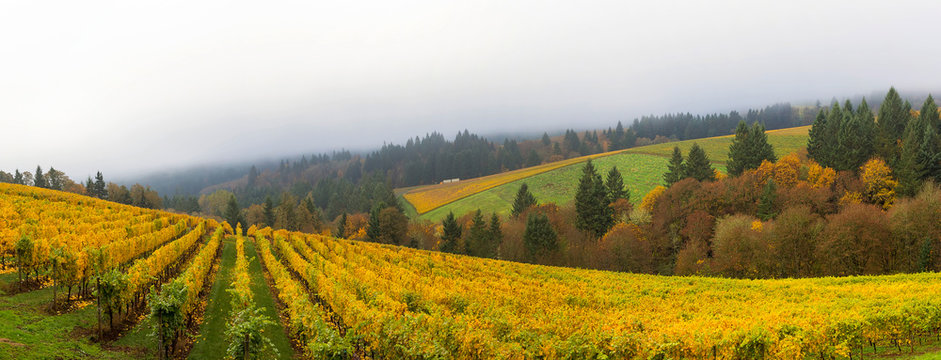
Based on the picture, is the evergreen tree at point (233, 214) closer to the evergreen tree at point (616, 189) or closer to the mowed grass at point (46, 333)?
the mowed grass at point (46, 333)

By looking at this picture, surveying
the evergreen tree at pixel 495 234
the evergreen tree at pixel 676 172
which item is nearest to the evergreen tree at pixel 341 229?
the evergreen tree at pixel 495 234

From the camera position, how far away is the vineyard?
46.9 feet

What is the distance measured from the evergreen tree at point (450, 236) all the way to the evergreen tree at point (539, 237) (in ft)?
50.2

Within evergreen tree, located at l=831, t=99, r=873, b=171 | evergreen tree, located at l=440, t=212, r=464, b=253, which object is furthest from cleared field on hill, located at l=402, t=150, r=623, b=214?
evergreen tree, located at l=831, t=99, r=873, b=171

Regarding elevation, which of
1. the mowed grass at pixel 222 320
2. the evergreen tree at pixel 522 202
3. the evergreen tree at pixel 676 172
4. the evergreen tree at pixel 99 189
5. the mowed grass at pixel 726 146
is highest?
the evergreen tree at pixel 99 189

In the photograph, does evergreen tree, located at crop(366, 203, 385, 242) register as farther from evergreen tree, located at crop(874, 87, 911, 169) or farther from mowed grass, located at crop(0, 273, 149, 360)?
evergreen tree, located at crop(874, 87, 911, 169)

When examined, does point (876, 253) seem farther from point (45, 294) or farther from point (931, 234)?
point (45, 294)

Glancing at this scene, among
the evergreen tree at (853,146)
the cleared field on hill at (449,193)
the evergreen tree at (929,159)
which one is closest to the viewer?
the evergreen tree at (929,159)

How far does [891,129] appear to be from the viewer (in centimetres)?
6725

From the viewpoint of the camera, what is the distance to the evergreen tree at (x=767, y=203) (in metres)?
60.8

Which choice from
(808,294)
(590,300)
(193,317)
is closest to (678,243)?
(808,294)

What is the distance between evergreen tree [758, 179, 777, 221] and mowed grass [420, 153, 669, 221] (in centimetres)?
2752

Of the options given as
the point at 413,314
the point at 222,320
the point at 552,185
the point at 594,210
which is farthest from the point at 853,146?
the point at 222,320

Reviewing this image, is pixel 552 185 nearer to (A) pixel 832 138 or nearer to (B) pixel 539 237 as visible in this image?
(B) pixel 539 237
